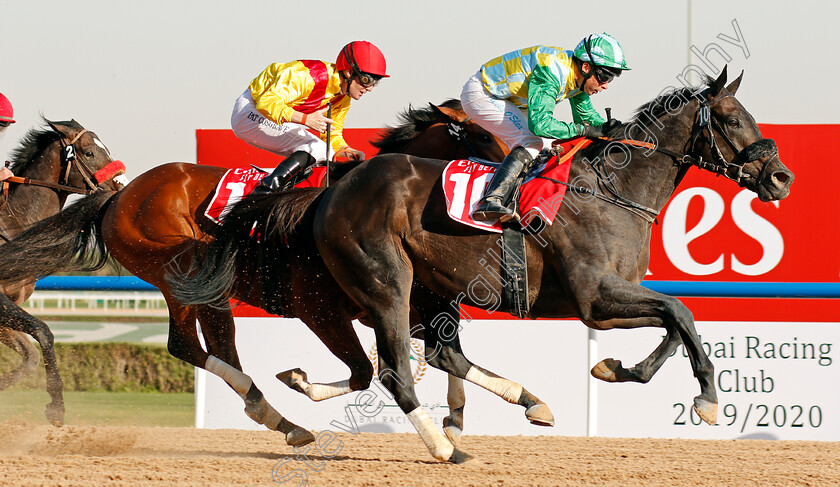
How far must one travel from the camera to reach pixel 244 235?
4.55 meters

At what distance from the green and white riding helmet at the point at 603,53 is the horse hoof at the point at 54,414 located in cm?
334

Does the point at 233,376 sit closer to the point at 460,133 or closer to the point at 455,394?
the point at 455,394

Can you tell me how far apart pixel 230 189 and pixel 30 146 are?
6.27ft

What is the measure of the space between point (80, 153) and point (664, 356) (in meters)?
3.87

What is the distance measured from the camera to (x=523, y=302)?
13.2 feet

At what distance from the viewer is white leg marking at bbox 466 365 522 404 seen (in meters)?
4.32

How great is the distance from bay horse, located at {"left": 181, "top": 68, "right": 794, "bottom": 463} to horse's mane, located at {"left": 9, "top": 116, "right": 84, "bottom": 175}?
2.49 metres

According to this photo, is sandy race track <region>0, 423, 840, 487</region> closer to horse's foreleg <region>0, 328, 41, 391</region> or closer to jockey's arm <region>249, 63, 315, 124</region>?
horse's foreleg <region>0, 328, 41, 391</region>

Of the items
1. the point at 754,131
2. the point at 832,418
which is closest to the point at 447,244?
the point at 754,131

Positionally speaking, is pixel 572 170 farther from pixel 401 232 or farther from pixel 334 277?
pixel 334 277

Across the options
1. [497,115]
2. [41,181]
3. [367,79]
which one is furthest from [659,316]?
[41,181]

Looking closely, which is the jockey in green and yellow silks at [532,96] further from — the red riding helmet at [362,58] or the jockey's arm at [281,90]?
the jockey's arm at [281,90]

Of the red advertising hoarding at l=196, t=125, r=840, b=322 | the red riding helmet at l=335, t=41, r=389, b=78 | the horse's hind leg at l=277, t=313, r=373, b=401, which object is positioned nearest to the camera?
the horse's hind leg at l=277, t=313, r=373, b=401

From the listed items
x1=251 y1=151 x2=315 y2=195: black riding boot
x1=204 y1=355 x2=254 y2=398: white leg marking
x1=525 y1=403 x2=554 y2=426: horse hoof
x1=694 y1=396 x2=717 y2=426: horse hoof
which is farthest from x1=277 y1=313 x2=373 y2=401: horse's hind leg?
x1=694 y1=396 x2=717 y2=426: horse hoof
